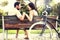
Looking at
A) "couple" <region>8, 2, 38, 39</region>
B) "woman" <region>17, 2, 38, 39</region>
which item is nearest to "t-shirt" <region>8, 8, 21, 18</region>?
"couple" <region>8, 2, 38, 39</region>

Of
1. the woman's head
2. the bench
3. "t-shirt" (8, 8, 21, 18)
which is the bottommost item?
the bench

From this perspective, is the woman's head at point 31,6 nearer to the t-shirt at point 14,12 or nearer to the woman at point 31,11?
the woman at point 31,11

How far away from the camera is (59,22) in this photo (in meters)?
3.25

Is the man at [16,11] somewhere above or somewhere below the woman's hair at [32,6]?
below

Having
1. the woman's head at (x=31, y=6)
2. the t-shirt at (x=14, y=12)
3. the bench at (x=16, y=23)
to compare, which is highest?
the woman's head at (x=31, y=6)

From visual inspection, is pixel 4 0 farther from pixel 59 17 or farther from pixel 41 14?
pixel 59 17

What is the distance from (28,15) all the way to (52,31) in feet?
1.44

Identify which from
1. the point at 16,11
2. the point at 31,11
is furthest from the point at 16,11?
the point at 31,11

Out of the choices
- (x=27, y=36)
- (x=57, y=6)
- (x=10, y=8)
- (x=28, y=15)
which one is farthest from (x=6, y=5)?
(x=57, y=6)

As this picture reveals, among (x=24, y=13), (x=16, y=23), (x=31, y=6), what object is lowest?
(x=16, y=23)

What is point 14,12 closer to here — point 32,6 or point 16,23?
point 16,23

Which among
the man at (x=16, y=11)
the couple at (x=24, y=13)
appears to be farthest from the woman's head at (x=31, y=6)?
the man at (x=16, y=11)

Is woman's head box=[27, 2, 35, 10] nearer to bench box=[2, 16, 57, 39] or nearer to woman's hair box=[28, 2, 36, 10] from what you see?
woman's hair box=[28, 2, 36, 10]

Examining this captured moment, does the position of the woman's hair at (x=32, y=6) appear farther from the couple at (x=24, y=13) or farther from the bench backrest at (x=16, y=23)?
the bench backrest at (x=16, y=23)
